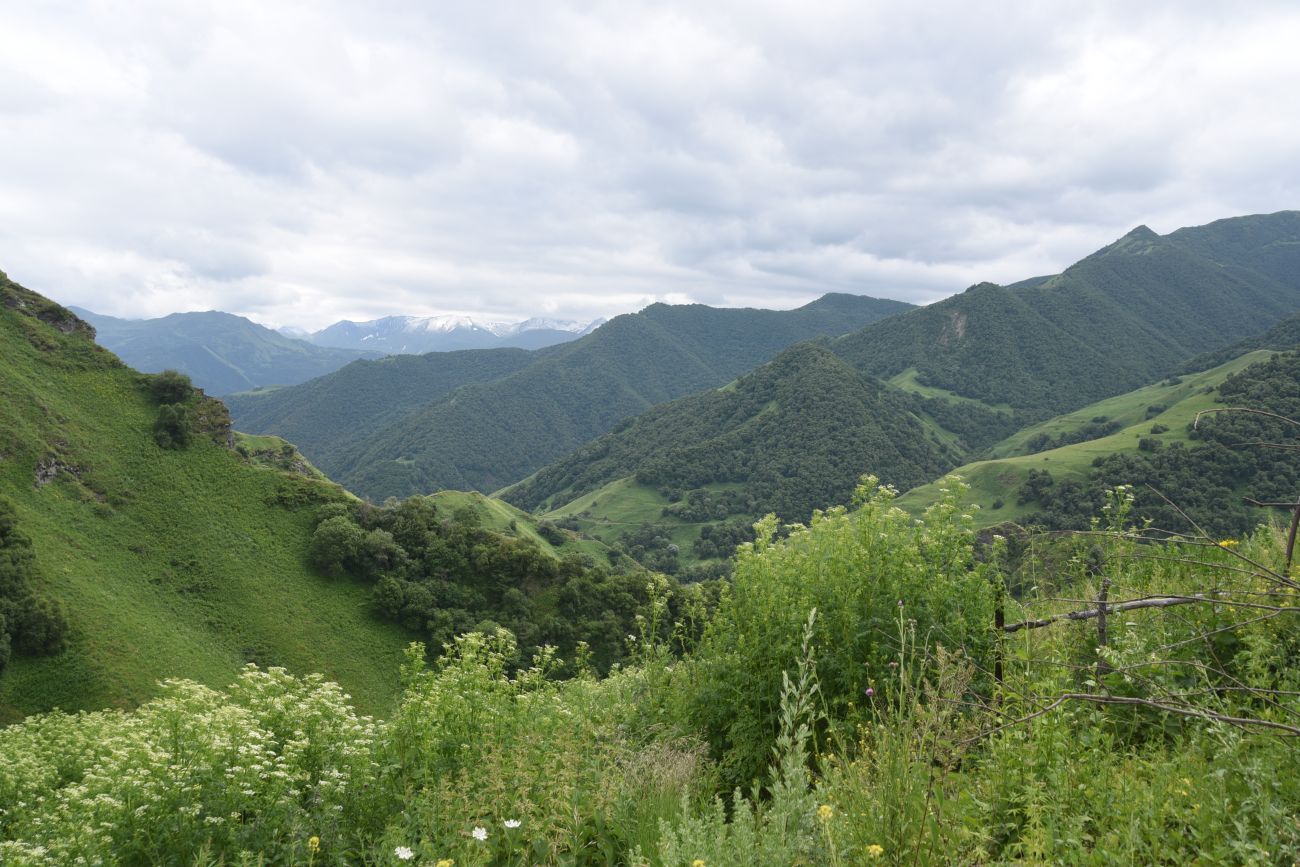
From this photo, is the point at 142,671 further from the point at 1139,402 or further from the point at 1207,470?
the point at 1139,402

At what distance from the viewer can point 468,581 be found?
211 feet

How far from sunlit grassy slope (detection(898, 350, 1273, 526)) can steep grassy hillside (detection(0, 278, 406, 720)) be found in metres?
82.2

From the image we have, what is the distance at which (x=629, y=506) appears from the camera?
175 metres

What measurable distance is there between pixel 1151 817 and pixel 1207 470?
13100 centimetres

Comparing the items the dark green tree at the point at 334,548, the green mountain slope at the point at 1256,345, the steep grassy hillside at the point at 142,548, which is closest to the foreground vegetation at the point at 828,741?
the steep grassy hillside at the point at 142,548

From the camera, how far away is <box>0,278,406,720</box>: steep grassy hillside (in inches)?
1705

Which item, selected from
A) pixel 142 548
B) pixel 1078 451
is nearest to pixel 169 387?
pixel 142 548

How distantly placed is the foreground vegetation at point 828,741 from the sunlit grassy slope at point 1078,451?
98.1 metres

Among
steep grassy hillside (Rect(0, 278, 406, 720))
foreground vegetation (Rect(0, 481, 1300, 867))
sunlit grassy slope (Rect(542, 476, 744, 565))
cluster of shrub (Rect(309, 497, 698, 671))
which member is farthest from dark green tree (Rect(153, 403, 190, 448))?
sunlit grassy slope (Rect(542, 476, 744, 565))

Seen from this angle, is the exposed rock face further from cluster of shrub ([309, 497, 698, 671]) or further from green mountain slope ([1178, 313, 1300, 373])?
green mountain slope ([1178, 313, 1300, 373])

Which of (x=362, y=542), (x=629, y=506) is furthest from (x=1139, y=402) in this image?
(x=362, y=542)

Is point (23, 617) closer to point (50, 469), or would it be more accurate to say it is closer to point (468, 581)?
point (50, 469)

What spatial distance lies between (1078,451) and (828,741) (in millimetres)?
153489

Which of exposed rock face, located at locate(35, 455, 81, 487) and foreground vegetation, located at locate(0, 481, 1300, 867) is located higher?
foreground vegetation, located at locate(0, 481, 1300, 867)
